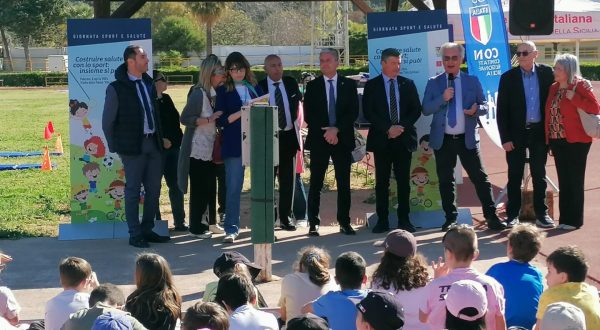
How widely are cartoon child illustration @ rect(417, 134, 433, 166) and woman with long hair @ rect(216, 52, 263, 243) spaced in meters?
2.12

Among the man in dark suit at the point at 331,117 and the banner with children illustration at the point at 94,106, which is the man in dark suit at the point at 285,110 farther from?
the banner with children illustration at the point at 94,106

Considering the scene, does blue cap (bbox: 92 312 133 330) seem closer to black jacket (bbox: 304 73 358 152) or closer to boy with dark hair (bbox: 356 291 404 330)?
boy with dark hair (bbox: 356 291 404 330)

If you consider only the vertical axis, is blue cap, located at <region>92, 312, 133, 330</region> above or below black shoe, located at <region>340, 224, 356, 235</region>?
above

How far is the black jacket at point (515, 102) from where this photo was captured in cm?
1066

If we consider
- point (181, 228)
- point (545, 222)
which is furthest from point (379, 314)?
point (181, 228)

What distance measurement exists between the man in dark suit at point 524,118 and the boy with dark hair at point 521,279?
4.64 metres

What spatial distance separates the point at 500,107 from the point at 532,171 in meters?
0.80

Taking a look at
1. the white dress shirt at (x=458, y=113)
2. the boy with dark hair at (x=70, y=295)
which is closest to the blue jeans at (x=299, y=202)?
the white dress shirt at (x=458, y=113)

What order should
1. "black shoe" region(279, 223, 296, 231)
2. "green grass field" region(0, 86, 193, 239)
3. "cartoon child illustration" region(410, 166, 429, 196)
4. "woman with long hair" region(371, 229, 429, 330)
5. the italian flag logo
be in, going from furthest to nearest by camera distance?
the italian flag logo → "green grass field" region(0, 86, 193, 239) → "cartoon child illustration" region(410, 166, 429, 196) → "black shoe" region(279, 223, 296, 231) → "woman with long hair" region(371, 229, 429, 330)

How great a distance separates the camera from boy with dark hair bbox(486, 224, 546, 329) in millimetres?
5953

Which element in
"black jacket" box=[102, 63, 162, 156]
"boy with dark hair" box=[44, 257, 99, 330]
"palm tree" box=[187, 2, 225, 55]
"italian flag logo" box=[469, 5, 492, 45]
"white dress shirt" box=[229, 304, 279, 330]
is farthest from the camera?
"palm tree" box=[187, 2, 225, 55]

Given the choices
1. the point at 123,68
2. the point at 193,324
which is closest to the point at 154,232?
the point at 123,68

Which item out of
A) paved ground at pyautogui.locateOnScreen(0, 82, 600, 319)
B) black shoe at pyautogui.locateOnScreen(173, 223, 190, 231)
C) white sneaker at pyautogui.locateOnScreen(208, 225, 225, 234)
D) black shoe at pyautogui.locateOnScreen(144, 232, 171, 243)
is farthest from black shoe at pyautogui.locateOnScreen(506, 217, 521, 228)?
black shoe at pyautogui.locateOnScreen(144, 232, 171, 243)

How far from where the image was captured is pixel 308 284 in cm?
621
